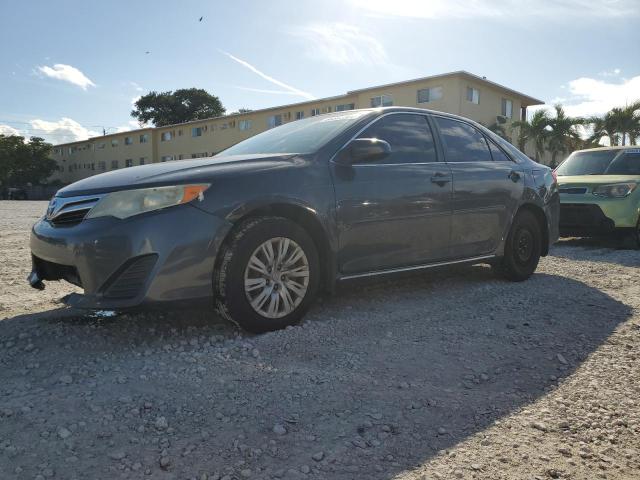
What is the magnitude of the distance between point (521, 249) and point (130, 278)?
3.79 metres

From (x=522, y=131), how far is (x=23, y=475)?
106 feet

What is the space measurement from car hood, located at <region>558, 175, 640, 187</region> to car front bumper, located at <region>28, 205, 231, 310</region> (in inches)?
270

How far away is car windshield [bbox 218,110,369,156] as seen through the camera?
153 inches

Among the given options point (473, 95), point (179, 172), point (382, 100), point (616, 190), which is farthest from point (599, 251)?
point (382, 100)

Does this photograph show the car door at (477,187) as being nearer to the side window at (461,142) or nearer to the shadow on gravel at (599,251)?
the side window at (461,142)

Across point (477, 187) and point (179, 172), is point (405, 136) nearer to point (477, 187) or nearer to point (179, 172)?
point (477, 187)

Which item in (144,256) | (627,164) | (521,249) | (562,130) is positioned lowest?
(521,249)

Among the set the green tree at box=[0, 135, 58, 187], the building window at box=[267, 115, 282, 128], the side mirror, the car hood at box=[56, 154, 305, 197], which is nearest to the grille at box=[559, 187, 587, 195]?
the side mirror

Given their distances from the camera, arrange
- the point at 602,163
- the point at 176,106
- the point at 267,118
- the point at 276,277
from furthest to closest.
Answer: the point at 176,106 < the point at 267,118 < the point at 602,163 < the point at 276,277

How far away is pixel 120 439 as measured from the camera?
6.95 feet

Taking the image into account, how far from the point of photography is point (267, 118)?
37125 millimetres

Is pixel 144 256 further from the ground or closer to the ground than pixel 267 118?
closer to the ground

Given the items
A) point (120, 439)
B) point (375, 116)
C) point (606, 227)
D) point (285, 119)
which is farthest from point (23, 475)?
point (285, 119)

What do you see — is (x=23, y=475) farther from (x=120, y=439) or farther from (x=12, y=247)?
(x=12, y=247)
